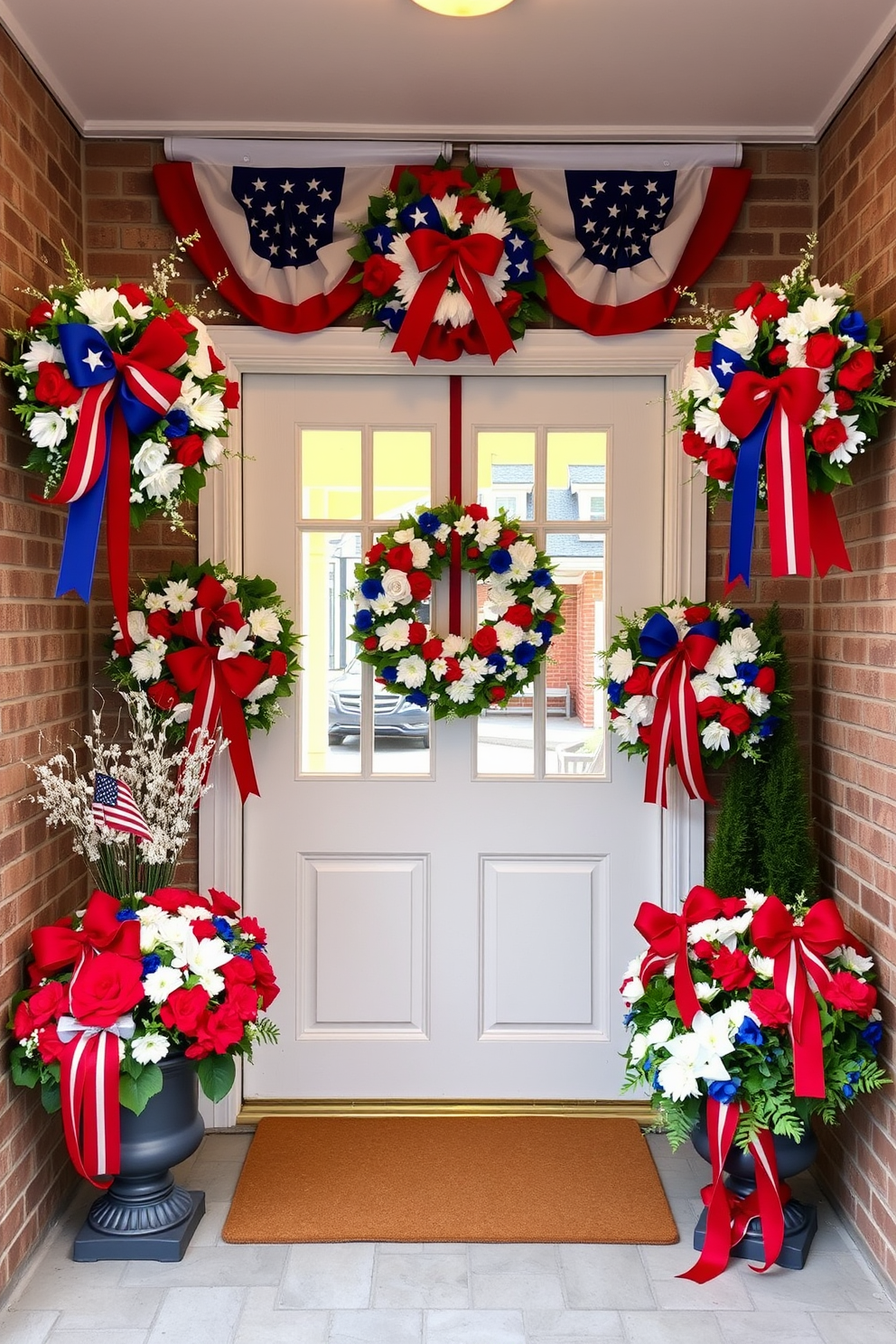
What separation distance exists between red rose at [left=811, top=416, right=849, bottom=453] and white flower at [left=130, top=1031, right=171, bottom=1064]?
1.90 m

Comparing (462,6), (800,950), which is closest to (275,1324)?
(800,950)

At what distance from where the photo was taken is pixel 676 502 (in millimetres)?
3184

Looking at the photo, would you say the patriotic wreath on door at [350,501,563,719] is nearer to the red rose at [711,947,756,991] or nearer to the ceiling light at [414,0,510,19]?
the red rose at [711,947,756,991]

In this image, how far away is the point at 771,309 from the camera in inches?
94.6

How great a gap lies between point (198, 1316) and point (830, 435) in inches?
89.3

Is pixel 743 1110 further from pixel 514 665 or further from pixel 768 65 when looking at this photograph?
pixel 768 65

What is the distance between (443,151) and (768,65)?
0.87 meters

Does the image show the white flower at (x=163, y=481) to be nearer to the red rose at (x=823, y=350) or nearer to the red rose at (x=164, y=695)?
the red rose at (x=164, y=695)

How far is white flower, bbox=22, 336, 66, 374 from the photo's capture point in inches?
92.9

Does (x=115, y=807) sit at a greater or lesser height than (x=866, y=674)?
lesser

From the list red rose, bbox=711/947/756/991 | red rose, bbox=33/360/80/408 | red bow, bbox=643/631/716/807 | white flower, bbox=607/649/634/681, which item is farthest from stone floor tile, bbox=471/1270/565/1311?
red rose, bbox=33/360/80/408

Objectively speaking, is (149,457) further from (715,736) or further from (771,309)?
(715,736)

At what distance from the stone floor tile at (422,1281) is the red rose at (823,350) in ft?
6.94

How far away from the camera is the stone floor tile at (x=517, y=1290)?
2391 millimetres
